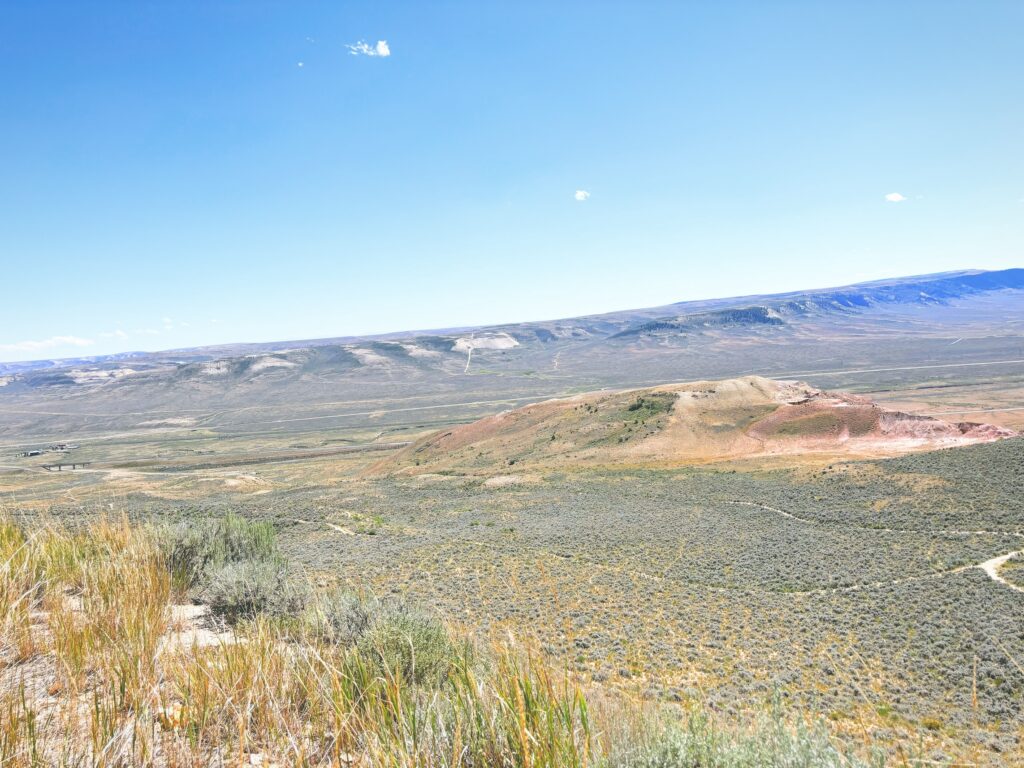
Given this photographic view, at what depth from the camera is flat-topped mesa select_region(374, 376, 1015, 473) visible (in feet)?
131

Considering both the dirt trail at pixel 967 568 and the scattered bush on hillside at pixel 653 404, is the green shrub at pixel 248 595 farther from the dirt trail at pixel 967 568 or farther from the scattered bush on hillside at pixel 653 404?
the scattered bush on hillside at pixel 653 404

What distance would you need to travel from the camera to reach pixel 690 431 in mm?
44438

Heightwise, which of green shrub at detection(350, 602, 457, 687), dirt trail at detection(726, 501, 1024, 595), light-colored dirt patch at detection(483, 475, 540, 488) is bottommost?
light-colored dirt patch at detection(483, 475, 540, 488)

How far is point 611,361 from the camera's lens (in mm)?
187500

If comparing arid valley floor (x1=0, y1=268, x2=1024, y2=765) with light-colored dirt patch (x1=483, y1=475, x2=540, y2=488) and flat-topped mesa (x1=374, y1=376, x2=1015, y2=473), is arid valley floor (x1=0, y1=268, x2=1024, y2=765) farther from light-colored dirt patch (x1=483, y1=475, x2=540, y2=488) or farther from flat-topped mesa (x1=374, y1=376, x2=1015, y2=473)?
flat-topped mesa (x1=374, y1=376, x2=1015, y2=473)

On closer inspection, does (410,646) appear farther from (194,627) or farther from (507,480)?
(507,480)


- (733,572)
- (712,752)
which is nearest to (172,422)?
(733,572)

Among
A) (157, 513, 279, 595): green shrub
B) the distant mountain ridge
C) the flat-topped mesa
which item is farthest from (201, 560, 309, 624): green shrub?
the distant mountain ridge

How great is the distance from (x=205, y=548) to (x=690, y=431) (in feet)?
134

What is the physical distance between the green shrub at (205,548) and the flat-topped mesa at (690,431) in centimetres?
3154

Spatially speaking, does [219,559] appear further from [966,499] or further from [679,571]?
[966,499]

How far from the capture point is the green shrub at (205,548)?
22.8ft

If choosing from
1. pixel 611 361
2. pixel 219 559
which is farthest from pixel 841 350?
pixel 219 559

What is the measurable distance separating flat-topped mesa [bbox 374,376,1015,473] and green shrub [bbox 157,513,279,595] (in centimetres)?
3154
